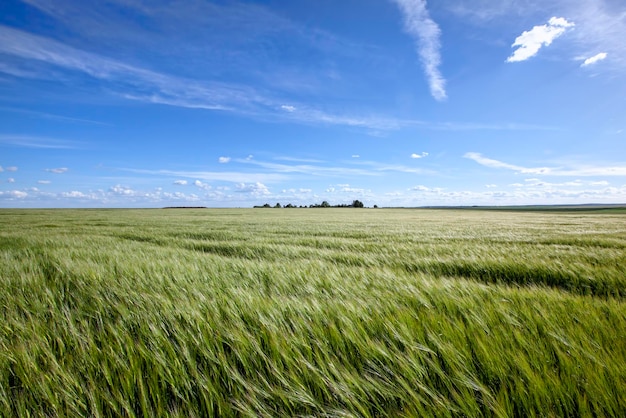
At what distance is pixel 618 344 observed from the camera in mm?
1441

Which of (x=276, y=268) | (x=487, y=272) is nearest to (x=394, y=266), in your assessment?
(x=487, y=272)

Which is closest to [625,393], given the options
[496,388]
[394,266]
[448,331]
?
[496,388]

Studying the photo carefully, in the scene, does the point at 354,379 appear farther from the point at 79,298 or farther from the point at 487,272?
the point at 487,272

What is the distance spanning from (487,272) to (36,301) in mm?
5403

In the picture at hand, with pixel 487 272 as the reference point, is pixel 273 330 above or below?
above

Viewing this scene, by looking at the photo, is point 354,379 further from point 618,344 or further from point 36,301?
point 36,301

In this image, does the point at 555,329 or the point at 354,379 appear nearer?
the point at 354,379

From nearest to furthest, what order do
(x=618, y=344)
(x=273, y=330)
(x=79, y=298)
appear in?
1. (x=618, y=344)
2. (x=273, y=330)
3. (x=79, y=298)

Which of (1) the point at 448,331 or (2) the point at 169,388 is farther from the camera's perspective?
(1) the point at 448,331

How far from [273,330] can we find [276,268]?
80.6 inches

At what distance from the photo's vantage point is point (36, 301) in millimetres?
2213

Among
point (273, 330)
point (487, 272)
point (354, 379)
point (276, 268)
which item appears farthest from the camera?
point (487, 272)

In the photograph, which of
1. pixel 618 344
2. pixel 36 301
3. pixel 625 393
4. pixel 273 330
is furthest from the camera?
pixel 36 301

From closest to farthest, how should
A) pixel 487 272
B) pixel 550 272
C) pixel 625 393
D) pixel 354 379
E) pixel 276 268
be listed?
A: pixel 625 393, pixel 354 379, pixel 276 268, pixel 550 272, pixel 487 272
